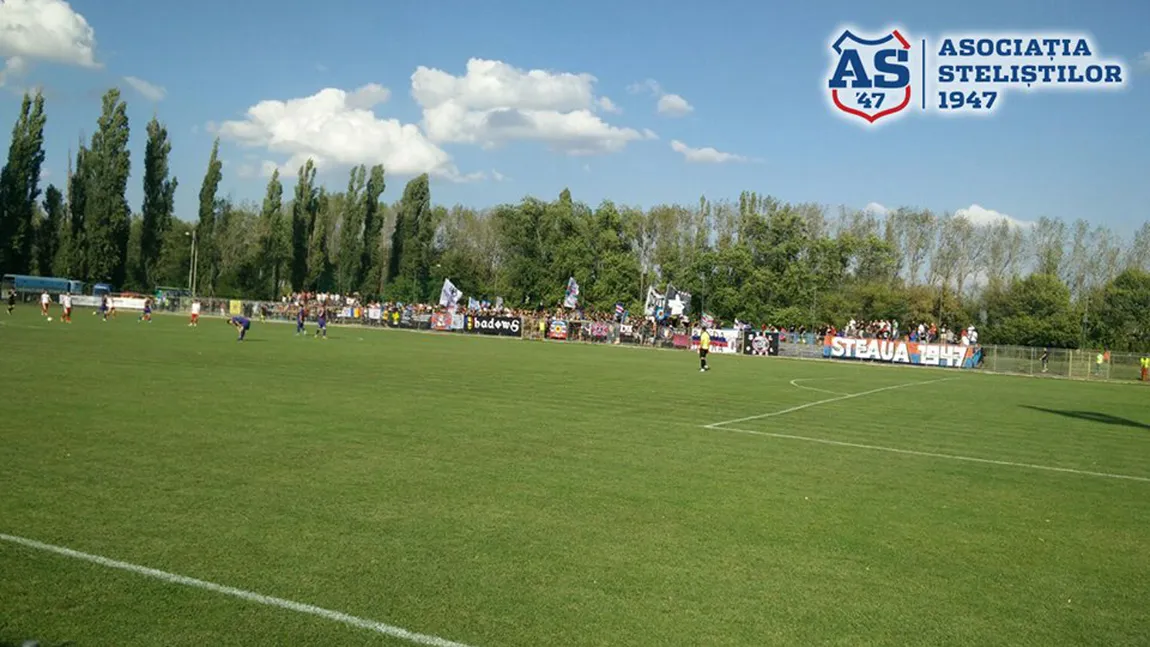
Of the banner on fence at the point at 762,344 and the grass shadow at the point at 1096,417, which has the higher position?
the banner on fence at the point at 762,344

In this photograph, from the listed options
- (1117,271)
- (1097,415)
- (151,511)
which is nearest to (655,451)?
(151,511)

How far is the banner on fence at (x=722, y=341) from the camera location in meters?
54.5

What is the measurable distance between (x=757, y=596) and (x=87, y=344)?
26.3m

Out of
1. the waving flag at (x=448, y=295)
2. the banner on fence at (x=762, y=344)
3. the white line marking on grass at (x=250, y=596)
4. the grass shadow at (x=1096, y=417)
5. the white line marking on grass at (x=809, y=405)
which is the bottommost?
the white line marking on grass at (x=250, y=596)

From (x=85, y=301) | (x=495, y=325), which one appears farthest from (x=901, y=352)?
(x=85, y=301)

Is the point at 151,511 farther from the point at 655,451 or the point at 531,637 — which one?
the point at 655,451

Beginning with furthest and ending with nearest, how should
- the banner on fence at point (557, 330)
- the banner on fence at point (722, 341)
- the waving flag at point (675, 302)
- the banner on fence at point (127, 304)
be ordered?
the banner on fence at point (127, 304) < the waving flag at point (675, 302) < the banner on fence at point (557, 330) < the banner on fence at point (722, 341)

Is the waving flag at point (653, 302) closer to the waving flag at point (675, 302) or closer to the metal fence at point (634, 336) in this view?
the waving flag at point (675, 302)

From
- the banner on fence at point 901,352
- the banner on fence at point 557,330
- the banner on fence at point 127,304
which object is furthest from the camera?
the banner on fence at point 127,304

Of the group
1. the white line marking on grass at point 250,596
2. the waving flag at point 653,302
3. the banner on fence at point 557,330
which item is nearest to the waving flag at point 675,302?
the waving flag at point 653,302

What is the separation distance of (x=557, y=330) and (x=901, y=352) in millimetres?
24865

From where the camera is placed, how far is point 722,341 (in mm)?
54906

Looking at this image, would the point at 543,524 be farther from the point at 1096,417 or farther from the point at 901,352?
the point at 901,352

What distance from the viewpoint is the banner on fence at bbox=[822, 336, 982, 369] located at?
48.0 meters
